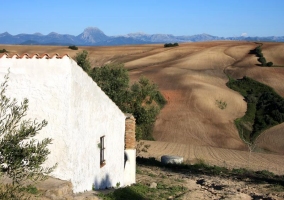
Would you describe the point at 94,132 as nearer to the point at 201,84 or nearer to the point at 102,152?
the point at 102,152

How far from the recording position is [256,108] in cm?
5088

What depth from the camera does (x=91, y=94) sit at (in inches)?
489

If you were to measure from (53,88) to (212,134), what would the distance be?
3203cm

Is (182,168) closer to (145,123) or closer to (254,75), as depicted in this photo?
(145,123)

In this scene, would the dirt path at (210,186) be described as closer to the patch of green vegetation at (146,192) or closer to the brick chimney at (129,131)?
the patch of green vegetation at (146,192)

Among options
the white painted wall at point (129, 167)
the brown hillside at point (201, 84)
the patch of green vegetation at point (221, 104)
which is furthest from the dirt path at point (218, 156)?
the patch of green vegetation at point (221, 104)

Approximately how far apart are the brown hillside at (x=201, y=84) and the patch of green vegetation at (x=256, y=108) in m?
0.95

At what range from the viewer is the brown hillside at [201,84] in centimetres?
4075

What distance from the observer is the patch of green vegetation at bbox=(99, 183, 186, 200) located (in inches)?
523

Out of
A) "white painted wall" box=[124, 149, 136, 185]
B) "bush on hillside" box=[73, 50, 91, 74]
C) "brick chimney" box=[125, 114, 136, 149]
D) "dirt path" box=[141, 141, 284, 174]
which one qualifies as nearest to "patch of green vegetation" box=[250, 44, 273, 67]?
"dirt path" box=[141, 141, 284, 174]

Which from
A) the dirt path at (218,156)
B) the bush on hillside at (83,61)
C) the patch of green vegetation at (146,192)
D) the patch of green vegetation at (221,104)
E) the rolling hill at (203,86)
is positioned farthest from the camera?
the patch of green vegetation at (221,104)

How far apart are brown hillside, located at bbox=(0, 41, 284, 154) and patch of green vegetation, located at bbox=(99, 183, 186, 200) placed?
2134cm

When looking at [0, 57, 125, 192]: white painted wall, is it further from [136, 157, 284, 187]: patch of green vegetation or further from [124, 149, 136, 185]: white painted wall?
[136, 157, 284, 187]: patch of green vegetation

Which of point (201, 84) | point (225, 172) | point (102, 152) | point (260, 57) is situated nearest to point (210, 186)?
point (225, 172)
